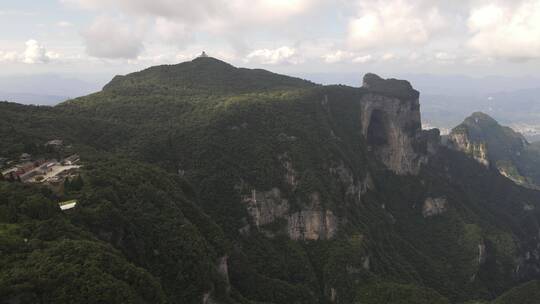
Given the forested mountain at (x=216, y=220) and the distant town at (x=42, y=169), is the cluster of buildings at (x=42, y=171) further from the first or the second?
the forested mountain at (x=216, y=220)

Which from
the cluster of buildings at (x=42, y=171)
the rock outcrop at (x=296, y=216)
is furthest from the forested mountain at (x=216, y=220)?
the cluster of buildings at (x=42, y=171)

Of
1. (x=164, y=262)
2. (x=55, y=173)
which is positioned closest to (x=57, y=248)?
(x=164, y=262)

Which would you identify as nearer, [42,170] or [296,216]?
[42,170]

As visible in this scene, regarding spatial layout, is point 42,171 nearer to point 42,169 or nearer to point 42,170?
point 42,170

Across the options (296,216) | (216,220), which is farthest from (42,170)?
(296,216)

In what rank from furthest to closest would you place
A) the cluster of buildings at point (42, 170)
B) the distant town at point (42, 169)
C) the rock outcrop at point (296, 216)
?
the rock outcrop at point (296, 216) < the cluster of buildings at point (42, 170) < the distant town at point (42, 169)

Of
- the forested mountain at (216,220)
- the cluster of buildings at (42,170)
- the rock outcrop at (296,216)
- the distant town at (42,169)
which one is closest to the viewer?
the forested mountain at (216,220)

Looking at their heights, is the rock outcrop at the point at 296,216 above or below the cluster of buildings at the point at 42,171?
below

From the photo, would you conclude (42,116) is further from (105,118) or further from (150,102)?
(150,102)
